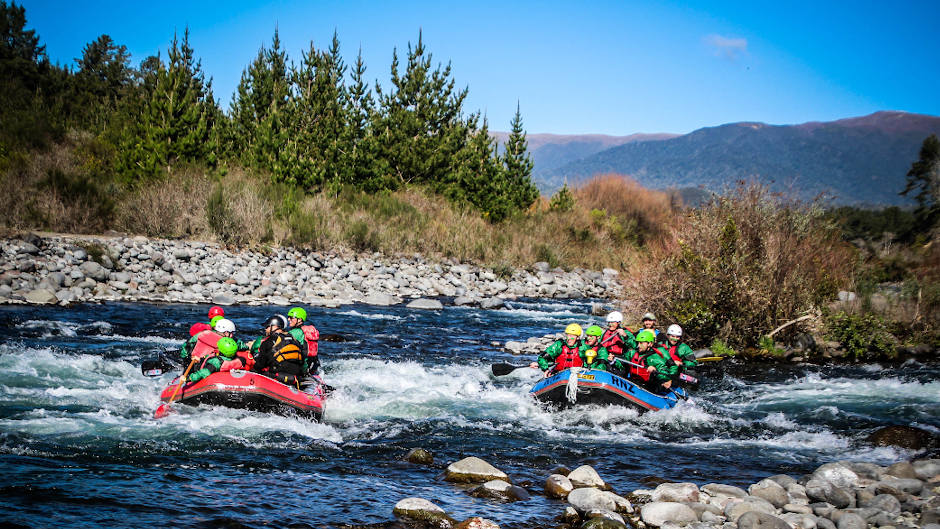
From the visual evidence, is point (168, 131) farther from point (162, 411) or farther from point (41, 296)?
point (162, 411)

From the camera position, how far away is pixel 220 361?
8.83 meters

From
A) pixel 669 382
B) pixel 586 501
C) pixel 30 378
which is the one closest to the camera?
pixel 586 501

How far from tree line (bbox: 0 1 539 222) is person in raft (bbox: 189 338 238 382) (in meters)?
19.2

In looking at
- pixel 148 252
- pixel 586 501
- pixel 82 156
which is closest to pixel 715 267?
pixel 586 501

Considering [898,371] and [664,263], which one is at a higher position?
[664,263]

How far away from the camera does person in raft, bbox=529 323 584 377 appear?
1071 cm

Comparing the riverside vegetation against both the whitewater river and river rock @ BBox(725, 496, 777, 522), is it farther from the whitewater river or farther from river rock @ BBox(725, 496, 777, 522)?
river rock @ BBox(725, 496, 777, 522)

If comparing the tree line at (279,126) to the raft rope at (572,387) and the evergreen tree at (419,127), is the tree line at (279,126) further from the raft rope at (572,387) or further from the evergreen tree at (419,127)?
the raft rope at (572,387)

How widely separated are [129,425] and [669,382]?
7.41 metres

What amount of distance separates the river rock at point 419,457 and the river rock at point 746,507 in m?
3.11

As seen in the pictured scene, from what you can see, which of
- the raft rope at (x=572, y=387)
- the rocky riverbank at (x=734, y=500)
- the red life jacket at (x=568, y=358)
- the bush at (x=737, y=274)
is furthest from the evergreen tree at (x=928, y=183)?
the rocky riverbank at (x=734, y=500)

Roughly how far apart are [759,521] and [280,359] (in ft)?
20.5

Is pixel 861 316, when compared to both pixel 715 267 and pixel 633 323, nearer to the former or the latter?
pixel 715 267

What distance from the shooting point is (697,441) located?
351 inches
